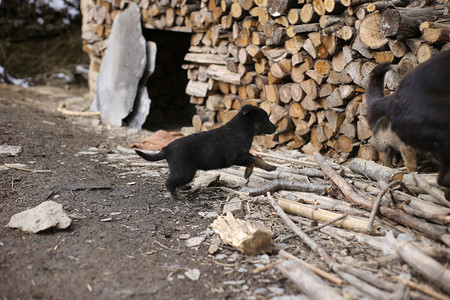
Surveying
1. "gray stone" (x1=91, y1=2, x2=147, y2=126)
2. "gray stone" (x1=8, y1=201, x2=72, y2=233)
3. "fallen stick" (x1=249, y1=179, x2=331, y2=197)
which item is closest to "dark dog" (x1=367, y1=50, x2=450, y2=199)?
"fallen stick" (x1=249, y1=179, x2=331, y2=197)

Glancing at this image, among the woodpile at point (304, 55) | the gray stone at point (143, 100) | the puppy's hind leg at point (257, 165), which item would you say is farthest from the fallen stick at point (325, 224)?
the gray stone at point (143, 100)

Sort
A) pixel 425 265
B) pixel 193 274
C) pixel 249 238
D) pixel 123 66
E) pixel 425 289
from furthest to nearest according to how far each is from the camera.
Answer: pixel 123 66 < pixel 249 238 < pixel 193 274 < pixel 425 265 < pixel 425 289

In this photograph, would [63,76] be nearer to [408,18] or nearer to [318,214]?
[408,18]

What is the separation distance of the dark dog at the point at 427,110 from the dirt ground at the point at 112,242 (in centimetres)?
136

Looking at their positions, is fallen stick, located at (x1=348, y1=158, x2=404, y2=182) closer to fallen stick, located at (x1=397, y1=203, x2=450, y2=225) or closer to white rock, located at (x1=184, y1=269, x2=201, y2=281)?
fallen stick, located at (x1=397, y1=203, x2=450, y2=225)

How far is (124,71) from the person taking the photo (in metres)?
7.52

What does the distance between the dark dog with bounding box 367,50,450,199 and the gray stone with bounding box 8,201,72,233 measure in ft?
8.43

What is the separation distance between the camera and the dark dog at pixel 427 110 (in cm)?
265

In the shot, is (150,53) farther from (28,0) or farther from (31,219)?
(28,0)

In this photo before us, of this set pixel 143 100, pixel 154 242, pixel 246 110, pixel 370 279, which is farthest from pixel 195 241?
pixel 143 100

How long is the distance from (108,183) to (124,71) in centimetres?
400

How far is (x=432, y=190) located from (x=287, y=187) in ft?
3.86

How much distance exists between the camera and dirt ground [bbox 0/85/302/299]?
7.44 ft

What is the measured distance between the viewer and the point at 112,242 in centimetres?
281
